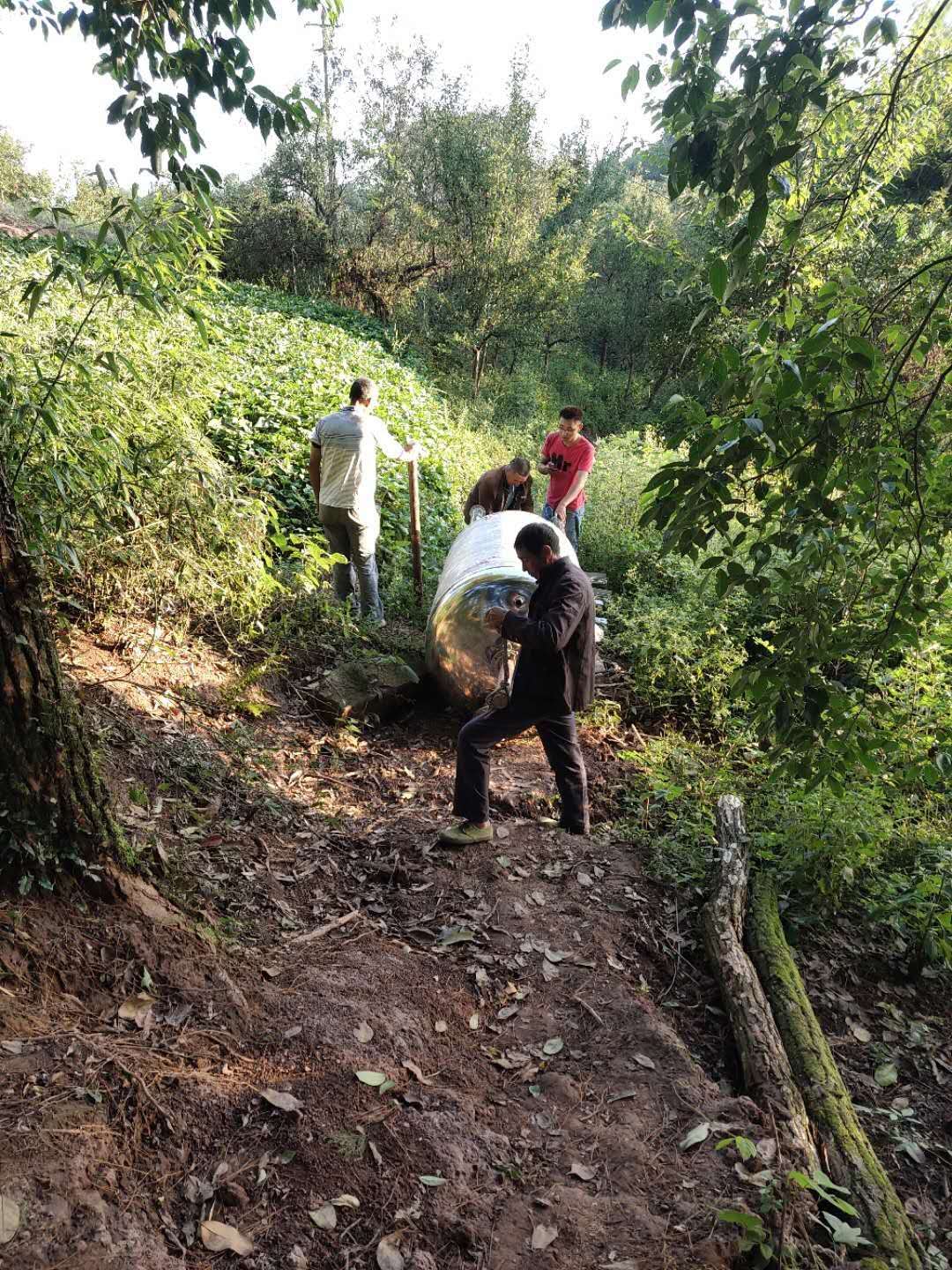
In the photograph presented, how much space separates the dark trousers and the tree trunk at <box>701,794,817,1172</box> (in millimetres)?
1083

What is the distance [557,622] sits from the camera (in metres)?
4.34

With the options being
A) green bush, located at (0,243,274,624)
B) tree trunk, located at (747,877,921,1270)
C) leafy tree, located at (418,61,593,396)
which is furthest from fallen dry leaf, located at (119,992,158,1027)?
leafy tree, located at (418,61,593,396)

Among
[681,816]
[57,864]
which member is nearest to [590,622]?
[681,816]

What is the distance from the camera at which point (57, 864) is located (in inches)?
106

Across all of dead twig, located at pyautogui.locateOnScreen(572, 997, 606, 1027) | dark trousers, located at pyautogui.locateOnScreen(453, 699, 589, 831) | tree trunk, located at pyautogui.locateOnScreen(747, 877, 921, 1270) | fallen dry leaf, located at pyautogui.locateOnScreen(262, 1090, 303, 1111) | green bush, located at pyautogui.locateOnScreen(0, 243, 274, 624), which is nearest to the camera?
fallen dry leaf, located at pyautogui.locateOnScreen(262, 1090, 303, 1111)

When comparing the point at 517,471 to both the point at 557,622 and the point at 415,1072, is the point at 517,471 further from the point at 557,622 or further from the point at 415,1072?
the point at 415,1072

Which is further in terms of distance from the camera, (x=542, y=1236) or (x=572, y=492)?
(x=572, y=492)

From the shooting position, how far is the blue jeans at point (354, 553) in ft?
22.8

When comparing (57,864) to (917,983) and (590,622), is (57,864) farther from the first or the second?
(917,983)

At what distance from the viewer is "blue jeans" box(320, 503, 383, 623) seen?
22.8ft

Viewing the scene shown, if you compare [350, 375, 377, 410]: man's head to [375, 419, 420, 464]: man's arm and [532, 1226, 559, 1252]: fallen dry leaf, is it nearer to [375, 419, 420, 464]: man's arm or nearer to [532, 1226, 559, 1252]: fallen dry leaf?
[375, 419, 420, 464]: man's arm

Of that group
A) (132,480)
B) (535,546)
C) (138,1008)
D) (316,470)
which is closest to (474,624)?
(535,546)

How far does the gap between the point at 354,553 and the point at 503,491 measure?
1770 mm

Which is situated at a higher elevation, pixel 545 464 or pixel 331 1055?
pixel 545 464
